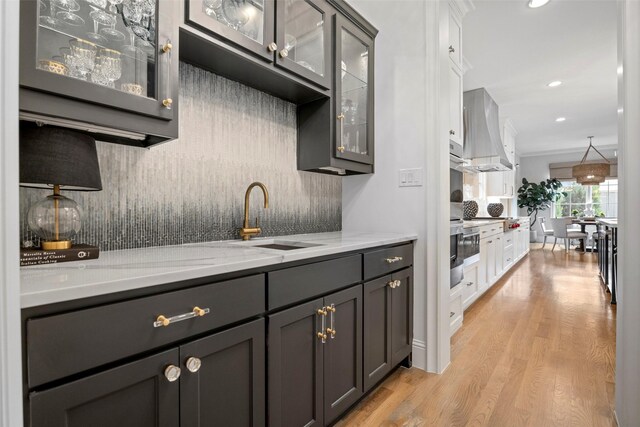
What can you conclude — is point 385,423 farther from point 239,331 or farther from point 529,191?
point 529,191

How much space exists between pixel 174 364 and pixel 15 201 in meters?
0.54

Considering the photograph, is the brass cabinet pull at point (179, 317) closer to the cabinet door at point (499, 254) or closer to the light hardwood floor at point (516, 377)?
the light hardwood floor at point (516, 377)

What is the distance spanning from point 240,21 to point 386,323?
171 cm

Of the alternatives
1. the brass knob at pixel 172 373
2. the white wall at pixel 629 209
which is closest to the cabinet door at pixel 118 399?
the brass knob at pixel 172 373

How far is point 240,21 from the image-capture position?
4.86 ft

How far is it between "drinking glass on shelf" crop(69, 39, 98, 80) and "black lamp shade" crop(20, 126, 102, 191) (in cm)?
20

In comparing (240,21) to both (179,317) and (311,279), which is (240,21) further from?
(179,317)

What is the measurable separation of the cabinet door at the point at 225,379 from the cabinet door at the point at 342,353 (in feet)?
1.23

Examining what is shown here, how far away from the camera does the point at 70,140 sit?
1.03m

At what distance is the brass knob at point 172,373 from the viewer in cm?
84

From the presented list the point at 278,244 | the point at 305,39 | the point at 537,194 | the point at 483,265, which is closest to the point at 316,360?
the point at 278,244

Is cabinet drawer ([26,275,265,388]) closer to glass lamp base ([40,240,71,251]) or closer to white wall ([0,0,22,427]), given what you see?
white wall ([0,0,22,427])

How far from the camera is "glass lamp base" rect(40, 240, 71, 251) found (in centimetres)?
101

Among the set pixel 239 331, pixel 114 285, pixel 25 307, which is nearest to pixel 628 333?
pixel 239 331
